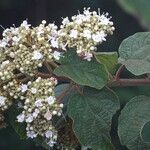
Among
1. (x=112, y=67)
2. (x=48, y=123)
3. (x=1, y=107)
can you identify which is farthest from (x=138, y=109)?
(x=1, y=107)

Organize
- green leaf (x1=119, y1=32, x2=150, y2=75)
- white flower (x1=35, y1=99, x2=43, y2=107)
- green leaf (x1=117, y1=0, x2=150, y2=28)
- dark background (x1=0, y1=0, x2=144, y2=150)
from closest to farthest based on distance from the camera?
1. white flower (x1=35, y1=99, x2=43, y2=107)
2. green leaf (x1=119, y1=32, x2=150, y2=75)
3. green leaf (x1=117, y1=0, x2=150, y2=28)
4. dark background (x1=0, y1=0, x2=144, y2=150)

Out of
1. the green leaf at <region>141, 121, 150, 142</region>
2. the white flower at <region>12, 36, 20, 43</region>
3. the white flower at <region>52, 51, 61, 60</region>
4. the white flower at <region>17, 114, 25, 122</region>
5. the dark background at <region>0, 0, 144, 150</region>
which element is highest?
the dark background at <region>0, 0, 144, 150</region>

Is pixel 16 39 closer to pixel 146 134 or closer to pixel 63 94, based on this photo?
pixel 63 94

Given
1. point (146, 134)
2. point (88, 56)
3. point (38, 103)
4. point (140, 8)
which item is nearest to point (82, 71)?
point (88, 56)

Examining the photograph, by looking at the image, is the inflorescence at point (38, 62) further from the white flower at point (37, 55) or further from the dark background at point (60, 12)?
the dark background at point (60, 12)

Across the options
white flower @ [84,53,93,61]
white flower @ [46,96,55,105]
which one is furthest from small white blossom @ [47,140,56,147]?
white flower @ [84,53,93,61]

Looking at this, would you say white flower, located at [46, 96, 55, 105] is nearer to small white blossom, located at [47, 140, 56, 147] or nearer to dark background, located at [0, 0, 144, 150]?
small white blossom, located at [47, 140, 56, 147]
